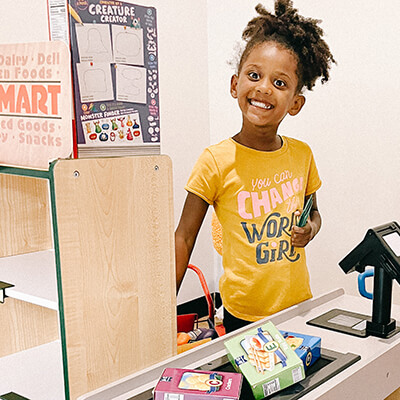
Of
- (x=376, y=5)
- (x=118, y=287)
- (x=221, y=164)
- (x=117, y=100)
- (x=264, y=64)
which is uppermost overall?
(x=376, y=5)

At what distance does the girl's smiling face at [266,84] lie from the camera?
153cm

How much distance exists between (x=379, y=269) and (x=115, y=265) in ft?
2.10

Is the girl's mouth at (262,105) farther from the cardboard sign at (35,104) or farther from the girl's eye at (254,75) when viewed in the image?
the cardboard sign at (35,104)

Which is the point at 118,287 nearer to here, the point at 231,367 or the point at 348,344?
the point at 231,367

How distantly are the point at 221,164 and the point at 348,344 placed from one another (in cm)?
61

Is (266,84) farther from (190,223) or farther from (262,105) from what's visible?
(190,223)

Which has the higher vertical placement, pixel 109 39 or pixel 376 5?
pixel 376 5

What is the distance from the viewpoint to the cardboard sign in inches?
41.4

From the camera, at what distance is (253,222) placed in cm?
155

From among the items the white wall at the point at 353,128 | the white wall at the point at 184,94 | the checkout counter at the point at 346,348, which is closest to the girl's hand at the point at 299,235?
the checkout counter at the point at 346,348

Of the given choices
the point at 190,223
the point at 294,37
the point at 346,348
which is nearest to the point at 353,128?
the point at 294,37

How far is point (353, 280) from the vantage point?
2.94m

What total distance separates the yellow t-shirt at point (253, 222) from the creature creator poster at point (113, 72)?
358mm

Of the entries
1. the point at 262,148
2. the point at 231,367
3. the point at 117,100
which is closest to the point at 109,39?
the point at 117,100
